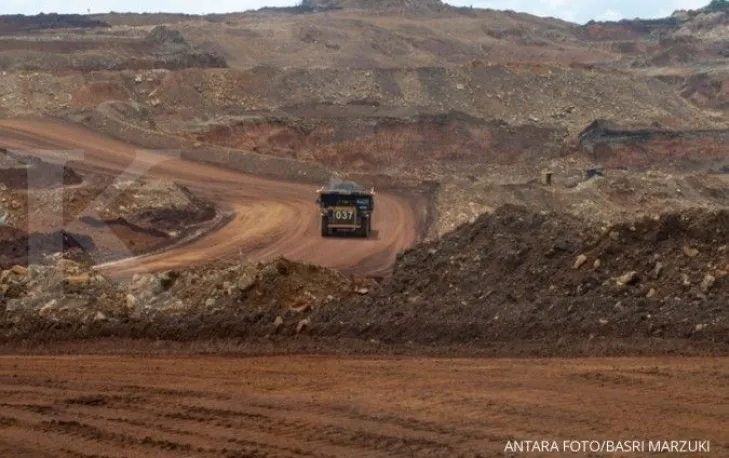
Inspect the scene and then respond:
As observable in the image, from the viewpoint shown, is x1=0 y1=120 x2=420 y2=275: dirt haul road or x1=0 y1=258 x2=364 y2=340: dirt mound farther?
x1=0 y1=120 x2=420 y2=275: dirt haul road

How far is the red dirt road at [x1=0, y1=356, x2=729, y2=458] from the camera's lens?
882 centimetres

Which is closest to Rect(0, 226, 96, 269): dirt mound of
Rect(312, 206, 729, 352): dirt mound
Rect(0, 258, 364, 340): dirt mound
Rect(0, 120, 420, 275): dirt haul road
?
Rect(0, 120, 420, 275): dirt haul road

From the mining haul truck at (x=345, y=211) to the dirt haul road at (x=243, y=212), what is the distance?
0.36 m

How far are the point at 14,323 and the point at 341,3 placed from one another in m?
91.5

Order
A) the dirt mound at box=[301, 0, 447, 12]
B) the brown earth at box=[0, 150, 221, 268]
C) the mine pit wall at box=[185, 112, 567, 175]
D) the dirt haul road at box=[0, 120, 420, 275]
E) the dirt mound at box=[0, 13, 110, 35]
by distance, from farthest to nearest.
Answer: the dirt mound at box=[301, 0, 447, 12], the dirt mound at box=[0, 13, 110, 35], the mine pit wall at box=[185, 112, 567, 175], the dirt haul road at box=[0, 120, 420, 275], the brown earth at box=[0, 150, 221, 268]

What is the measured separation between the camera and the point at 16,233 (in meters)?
23.5

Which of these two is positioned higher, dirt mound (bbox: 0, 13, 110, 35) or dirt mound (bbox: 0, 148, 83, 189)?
dirt mound (bbox: 0, 13, 110, 35)

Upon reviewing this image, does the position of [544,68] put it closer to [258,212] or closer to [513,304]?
[258,212]

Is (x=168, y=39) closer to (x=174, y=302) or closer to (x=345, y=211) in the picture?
(x=345, y=211)

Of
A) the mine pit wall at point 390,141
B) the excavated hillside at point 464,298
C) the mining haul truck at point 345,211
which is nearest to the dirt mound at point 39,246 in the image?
the mining haul truck at point 345,211

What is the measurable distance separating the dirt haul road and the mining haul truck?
0.36 m

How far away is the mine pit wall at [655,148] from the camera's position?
42.9m

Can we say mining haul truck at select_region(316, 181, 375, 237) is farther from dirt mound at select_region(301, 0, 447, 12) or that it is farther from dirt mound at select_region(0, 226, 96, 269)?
dirt mound at select_region(301, 0, 447, 12)

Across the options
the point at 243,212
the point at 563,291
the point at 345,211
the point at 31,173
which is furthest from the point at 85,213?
the point at 563,291
